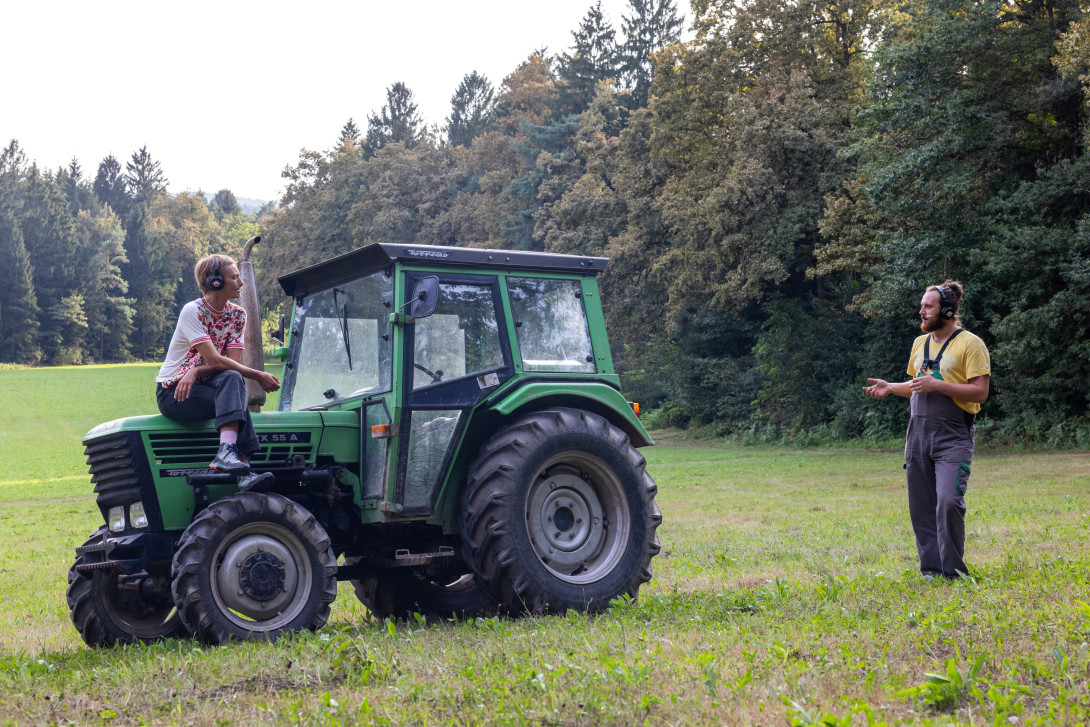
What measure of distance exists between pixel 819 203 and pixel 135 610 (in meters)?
22.6

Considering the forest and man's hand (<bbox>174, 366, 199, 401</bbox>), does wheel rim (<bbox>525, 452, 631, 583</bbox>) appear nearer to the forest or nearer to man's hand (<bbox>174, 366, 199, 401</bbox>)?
man's hand (<bbox>174, 366, 199, 401</bbox>)

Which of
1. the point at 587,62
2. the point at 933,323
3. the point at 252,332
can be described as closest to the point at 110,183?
the point at 587,62

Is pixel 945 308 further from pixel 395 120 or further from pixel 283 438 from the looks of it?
pixel 395 120

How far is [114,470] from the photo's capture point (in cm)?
600

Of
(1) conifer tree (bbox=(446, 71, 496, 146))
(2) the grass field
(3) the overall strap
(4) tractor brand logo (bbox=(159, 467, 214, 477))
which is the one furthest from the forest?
(1) conifer tree (bbox=(446, 71, 496, 146))

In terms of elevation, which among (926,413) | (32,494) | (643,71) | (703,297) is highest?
(643,71)

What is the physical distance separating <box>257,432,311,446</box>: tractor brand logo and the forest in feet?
54.9

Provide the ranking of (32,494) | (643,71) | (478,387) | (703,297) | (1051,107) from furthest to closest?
1. (643,71)
2. (703,297)
3. (32,494)
4. (1051,107)
5. (478,387)

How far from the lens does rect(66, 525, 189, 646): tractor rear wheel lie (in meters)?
6.08

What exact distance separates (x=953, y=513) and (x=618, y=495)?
84.0 inches

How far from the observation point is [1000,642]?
181 inches

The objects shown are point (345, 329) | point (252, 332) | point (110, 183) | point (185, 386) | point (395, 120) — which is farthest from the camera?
point (110, 183)

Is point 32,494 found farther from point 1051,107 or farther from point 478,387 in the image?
point 1051,107

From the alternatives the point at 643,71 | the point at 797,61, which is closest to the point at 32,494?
the point at 797,61
